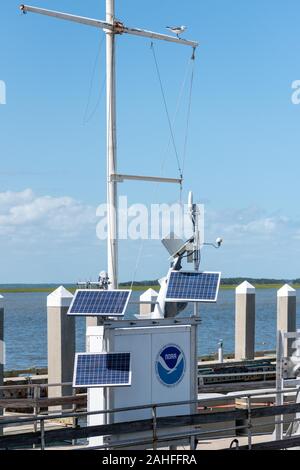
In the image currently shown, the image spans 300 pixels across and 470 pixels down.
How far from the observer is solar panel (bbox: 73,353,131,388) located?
10.8 metres

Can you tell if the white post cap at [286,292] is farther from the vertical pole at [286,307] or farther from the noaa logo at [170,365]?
the noaa logo at [170,365]

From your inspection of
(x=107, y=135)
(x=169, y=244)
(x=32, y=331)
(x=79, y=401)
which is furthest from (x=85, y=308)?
(x=32, y=331)

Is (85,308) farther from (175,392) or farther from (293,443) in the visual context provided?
(293,443)

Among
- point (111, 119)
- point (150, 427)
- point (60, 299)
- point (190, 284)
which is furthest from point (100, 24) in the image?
point (60, 299)

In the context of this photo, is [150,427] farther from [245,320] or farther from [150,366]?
[245,320]

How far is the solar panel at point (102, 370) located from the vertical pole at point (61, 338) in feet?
29.4

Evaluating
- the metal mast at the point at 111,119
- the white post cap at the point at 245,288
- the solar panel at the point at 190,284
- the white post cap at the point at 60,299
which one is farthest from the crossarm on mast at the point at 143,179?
the white post cap at the point at 245,288

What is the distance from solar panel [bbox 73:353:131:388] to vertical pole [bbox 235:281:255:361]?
1680 centimetres

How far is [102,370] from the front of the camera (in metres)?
10.9

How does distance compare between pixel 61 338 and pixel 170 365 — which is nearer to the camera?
pixel 170 365

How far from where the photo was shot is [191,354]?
1176 centimetres

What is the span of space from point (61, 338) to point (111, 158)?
8.51 m

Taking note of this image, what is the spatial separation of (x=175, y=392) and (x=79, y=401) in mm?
3537

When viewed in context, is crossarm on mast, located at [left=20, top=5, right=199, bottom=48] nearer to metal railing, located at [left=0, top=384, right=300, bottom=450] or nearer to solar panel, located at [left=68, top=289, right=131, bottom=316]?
solar panel, located at [left=68, top=289, right=131, bottom=316]
